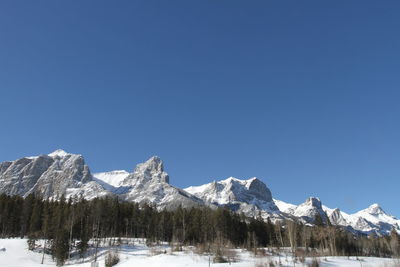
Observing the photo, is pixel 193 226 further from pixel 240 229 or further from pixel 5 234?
pixel 5 234

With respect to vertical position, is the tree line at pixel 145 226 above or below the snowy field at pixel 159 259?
above

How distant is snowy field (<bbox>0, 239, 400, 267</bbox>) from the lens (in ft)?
112

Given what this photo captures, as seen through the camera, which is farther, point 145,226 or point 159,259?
point 145,226

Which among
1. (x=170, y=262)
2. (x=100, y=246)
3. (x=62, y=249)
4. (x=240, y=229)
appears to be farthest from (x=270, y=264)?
(x=240, y=229)

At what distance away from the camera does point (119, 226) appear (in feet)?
290

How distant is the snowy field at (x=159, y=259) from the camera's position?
3412cm

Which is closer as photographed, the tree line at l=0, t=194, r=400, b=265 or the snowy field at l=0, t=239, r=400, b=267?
the snowy field at l=0, t=239, r=400, b=267

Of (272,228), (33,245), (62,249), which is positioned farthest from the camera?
(272,228)

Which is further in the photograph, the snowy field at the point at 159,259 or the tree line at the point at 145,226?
the tree line at the point at 145,226

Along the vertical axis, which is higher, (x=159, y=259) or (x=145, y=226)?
(x=145, y=226)

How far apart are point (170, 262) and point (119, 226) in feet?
192

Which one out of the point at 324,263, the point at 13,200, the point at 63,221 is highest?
the point at 13,200

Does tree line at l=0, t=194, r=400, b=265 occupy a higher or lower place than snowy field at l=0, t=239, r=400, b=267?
higher

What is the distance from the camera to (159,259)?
35719 mm
